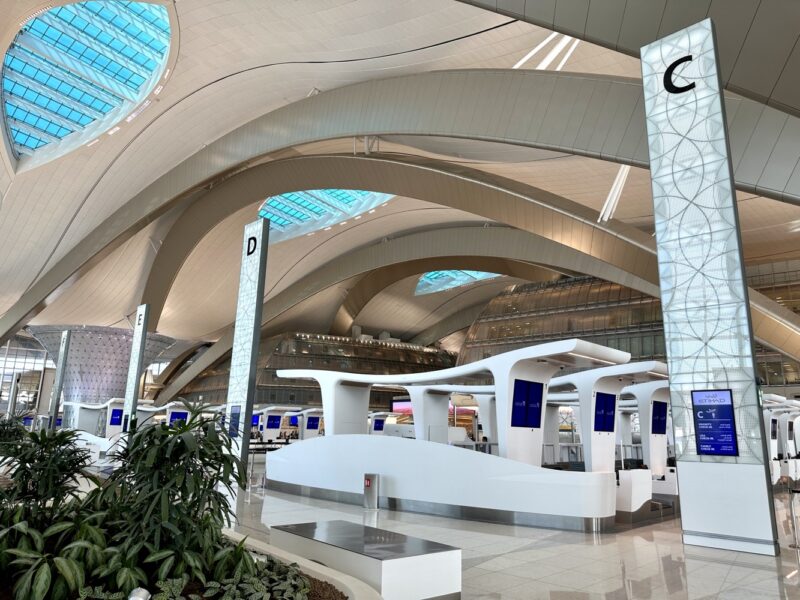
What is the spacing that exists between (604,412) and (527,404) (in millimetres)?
1744

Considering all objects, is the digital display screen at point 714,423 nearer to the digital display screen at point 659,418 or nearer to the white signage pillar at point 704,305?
the white signage pillar at point 704,305

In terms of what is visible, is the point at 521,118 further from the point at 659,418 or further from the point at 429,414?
the point at 659,418

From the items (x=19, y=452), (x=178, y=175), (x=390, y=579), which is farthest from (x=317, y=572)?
(x=178, y=175)

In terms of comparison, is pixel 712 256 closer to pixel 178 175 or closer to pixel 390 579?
pixel 390 579

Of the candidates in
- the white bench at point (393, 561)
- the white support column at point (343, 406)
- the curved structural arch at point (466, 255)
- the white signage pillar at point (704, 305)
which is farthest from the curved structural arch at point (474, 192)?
the white bench at point (393, 561)

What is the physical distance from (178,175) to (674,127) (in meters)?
19.7

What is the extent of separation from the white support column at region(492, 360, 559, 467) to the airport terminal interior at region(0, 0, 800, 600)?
55 mm

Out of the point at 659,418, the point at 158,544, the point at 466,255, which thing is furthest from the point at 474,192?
the point at 158,544

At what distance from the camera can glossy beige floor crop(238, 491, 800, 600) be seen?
5191 millimetres

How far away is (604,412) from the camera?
1147 centimetres

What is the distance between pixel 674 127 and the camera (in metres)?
8.14

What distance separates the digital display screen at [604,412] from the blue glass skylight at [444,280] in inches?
1381

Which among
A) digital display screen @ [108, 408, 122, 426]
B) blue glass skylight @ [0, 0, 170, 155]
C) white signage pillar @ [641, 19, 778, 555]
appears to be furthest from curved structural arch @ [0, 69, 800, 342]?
digital display screen @ [108, 408, 122, 426]

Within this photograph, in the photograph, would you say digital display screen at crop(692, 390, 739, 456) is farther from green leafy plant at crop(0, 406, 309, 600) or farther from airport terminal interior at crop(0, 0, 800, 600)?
green leafy plant at crop(0, 406, 309, 600)
